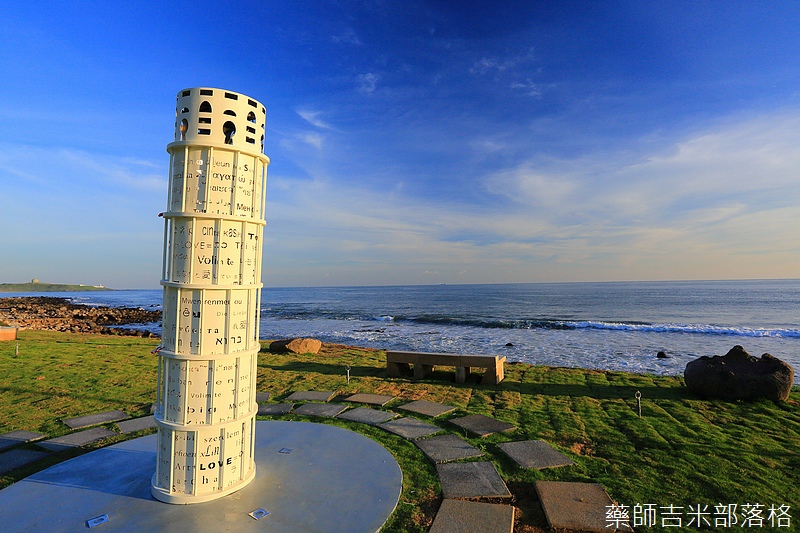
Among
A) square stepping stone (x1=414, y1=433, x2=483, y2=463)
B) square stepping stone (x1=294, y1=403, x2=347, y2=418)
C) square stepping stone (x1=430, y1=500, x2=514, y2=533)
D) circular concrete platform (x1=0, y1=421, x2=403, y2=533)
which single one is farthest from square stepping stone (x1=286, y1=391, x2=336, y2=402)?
square stepping stone (x1=430, y1=500, x2=514, y2=533)

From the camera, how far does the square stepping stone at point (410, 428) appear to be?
6359 millimetres

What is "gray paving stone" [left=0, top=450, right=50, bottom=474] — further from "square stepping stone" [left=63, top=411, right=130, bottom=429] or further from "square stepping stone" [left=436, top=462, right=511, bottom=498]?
"square stepping stone" [left=436, top=462, right=511, bottom=498]

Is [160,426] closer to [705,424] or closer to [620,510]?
[620,510]

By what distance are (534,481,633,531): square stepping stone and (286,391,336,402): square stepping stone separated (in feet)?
17.0

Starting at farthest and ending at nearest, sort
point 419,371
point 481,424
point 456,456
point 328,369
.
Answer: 1. point 328,369
2. point 419,371
3. point 481,424
4. point 456,456

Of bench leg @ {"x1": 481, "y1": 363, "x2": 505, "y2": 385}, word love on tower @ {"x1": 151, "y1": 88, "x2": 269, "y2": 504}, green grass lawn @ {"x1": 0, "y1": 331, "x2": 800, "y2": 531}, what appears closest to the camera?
word love on tower @ {"x1": 151, "y1": 88, "x2": 269, "y2": 504}

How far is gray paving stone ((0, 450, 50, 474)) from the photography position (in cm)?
509

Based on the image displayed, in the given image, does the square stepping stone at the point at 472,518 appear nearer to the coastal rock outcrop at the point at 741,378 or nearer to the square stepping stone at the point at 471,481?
the square stepping stone at the point at 471,481

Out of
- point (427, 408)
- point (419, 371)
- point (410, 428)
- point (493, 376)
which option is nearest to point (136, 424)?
point (410, 428)

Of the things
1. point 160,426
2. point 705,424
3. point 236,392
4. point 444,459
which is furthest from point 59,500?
point 705,424

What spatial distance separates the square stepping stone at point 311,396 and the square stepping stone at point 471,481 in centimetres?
407

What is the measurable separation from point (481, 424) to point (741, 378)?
639 centimetres

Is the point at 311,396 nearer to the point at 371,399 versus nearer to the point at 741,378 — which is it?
the point at 371,399

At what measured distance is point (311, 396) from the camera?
8727mm
